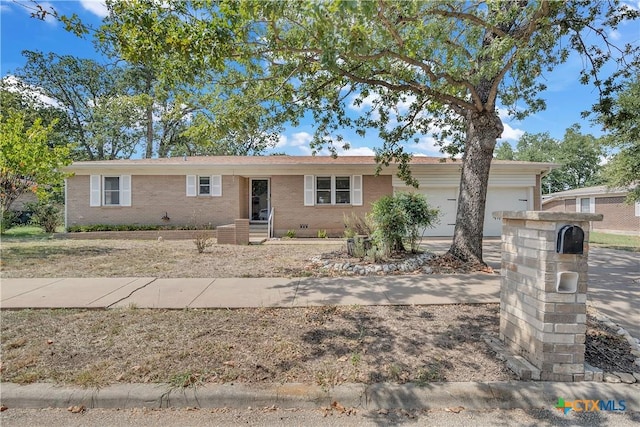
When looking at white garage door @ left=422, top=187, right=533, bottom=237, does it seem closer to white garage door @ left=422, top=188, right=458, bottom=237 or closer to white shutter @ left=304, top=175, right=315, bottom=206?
white garage door @ left=422, top=188, right=458, bottom=237

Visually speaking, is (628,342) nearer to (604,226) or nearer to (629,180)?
(629,180)

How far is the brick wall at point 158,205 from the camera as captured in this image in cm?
1426

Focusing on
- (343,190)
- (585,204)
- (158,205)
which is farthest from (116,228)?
(585,204)

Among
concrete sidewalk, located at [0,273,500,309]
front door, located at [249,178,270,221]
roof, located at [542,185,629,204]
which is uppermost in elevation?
roof, located at [542,185,629,204]

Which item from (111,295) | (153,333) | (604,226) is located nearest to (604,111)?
(153,333)

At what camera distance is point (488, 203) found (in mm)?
14523

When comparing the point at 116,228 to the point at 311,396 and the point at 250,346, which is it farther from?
the point at 311,396

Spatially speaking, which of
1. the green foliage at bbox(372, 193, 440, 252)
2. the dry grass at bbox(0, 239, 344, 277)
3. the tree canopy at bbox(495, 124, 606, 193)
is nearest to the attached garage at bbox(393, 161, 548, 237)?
the green foliage at bbox(372, 193, 440, 252)

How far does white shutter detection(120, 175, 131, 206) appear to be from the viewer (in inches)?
563

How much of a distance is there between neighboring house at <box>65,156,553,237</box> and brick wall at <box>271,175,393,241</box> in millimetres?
44

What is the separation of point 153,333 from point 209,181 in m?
11.6

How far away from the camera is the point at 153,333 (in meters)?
3.60

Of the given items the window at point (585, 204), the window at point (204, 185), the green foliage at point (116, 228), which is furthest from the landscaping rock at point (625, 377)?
the window at point (585, 204)

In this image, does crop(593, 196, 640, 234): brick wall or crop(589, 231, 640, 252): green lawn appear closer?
crop(589, 231, 640, 252): green lawn
